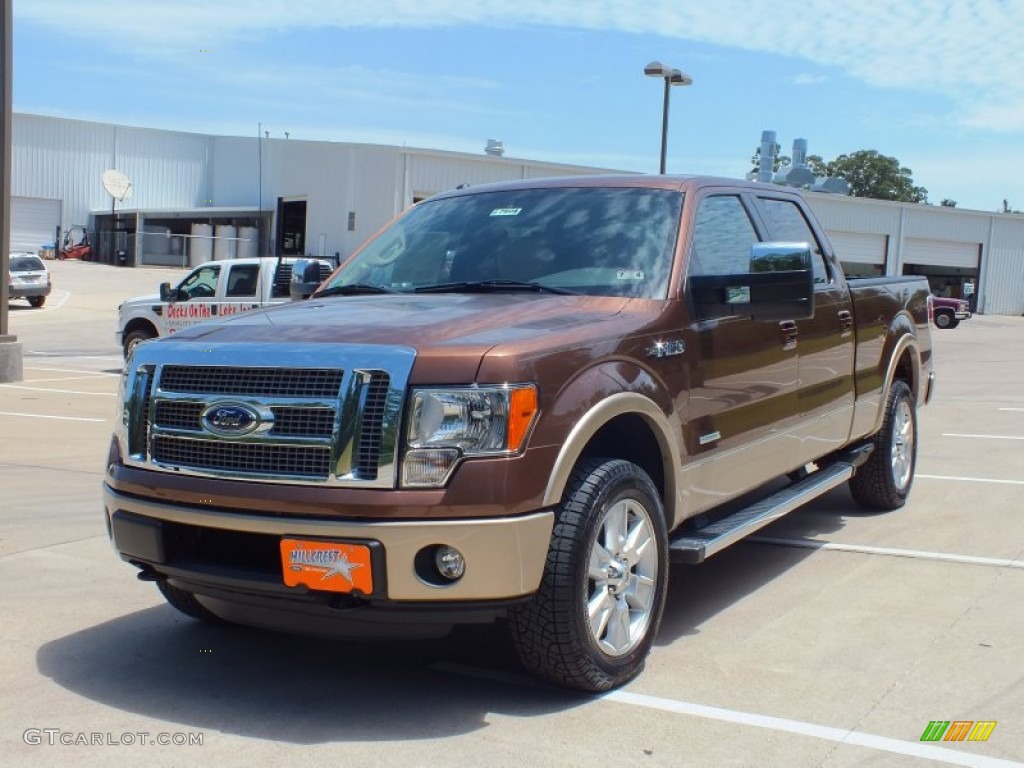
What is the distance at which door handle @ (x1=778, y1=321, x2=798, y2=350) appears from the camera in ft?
18.5

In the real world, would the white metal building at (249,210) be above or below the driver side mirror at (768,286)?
above

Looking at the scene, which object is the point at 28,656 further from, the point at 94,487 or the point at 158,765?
the point at 94,487

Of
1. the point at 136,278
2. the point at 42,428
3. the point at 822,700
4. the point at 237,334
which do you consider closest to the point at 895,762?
the point at 822,700

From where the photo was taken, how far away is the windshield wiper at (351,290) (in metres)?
5.20

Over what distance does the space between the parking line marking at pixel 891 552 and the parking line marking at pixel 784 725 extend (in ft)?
8.93

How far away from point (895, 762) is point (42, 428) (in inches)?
380

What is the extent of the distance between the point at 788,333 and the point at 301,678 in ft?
9.55

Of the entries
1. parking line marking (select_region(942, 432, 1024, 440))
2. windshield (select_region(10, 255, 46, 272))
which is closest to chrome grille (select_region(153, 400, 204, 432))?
parking line marking (select_region(942, 432, 1024, 440))

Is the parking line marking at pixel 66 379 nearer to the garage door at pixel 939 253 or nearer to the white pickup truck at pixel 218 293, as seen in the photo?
the white pickup truck at pixel 218 293

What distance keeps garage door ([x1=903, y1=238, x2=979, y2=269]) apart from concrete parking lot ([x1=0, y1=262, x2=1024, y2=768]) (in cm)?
4688

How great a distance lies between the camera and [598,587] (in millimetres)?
4121

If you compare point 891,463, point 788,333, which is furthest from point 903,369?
point 788,333

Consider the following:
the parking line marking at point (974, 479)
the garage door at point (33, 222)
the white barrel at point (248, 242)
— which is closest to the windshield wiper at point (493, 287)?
the parking line marking at point (974, 479)

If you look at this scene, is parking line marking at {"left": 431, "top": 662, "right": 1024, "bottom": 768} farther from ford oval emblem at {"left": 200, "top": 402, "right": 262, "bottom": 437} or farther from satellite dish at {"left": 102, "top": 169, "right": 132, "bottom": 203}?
satellite dish at {"left": 102, "top": 169, "right": 132, "bottom": 203}
